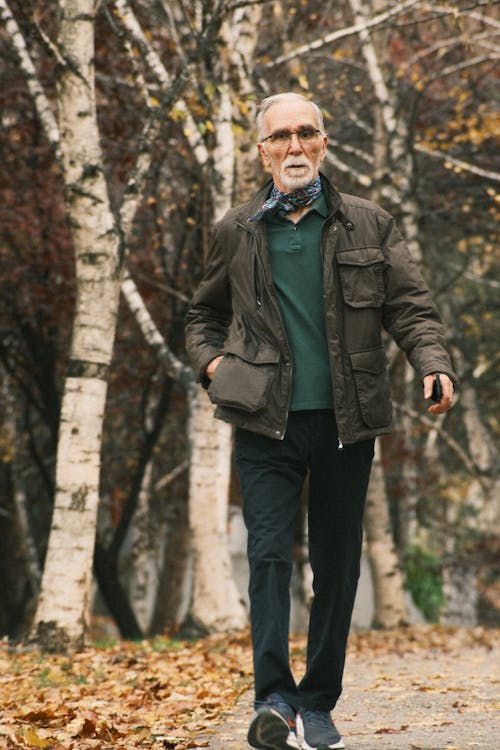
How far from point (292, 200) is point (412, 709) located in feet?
9.38

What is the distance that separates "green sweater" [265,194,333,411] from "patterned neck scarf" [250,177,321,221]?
0.14 ft

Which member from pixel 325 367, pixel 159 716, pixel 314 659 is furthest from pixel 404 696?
pixel 325 367

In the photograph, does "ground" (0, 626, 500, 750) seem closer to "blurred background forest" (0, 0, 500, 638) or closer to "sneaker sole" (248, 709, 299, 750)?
"sneaker sole" (248, 709, 299, 750)

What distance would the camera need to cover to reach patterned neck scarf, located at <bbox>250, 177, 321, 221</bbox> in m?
4.64

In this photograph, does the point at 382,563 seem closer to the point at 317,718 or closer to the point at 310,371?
the point at 317,718

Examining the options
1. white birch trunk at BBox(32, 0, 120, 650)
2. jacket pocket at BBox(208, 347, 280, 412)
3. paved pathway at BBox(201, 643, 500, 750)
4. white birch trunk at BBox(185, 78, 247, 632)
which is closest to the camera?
jacket pocket at BBox(208, 347, 280, 412)

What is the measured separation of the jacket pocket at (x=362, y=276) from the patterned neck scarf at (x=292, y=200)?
10.0 inches

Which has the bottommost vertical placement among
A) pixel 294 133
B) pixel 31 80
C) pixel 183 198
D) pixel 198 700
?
pixel 198 700

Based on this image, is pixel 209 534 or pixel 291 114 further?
pixel 209 534

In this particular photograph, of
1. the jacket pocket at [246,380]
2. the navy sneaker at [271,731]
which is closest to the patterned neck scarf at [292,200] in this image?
the jacket pocket at [246,380]

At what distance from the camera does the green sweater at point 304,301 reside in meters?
4.56

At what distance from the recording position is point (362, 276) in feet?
15.2

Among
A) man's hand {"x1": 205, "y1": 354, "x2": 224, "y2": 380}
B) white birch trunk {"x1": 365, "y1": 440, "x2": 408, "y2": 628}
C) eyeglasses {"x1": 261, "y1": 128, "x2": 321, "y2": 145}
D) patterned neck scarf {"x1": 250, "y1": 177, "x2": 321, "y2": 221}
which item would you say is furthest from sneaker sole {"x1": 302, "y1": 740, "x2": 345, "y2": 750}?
white birch trunk {"x1": 365, "y1": 440, "x2": 408, "y2": 628}

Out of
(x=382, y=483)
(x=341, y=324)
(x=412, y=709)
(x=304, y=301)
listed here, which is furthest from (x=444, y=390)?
(x=382, y=483)
